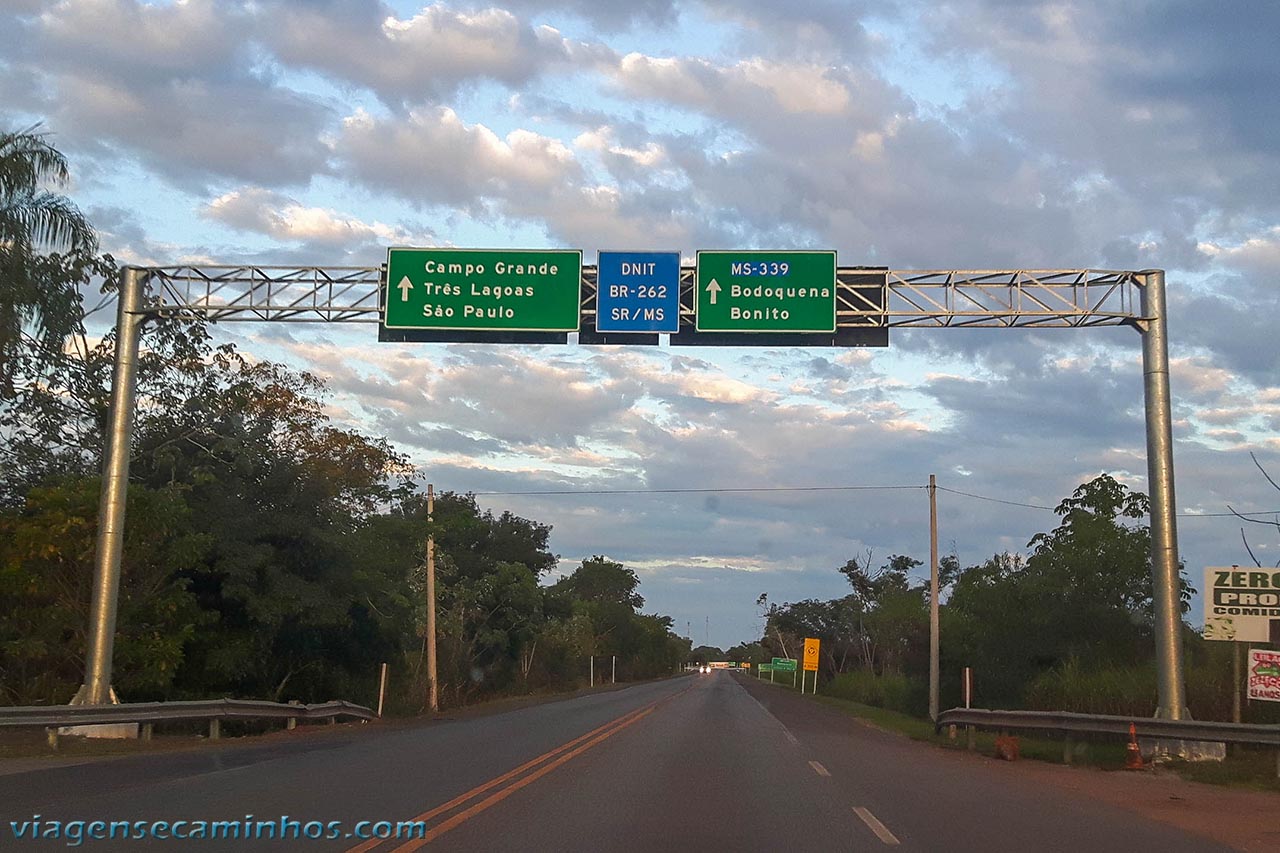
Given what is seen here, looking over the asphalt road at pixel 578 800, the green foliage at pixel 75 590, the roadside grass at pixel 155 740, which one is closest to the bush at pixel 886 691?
the roadside grass at pixel 155 740

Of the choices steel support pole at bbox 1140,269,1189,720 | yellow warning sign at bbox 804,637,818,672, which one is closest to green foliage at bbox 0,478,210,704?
steel support pole at bbox 1140,269,1189,720

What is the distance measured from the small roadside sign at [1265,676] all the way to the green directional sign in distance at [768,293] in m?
9.20

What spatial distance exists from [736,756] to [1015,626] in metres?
23.6

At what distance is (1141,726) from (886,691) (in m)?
38.9

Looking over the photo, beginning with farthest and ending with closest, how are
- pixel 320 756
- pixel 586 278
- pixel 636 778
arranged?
pixel 586 278 < pixel 320 756 < pixel 636 778

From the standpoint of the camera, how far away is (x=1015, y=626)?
40469mm

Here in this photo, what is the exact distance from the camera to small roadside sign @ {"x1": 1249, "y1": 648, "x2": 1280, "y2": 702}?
18188 millimetres

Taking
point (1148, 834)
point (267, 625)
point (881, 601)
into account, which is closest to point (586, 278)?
point (267, 625)

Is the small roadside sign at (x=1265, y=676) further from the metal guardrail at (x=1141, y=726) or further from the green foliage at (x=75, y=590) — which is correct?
the green foliage at (x=75, y=590)

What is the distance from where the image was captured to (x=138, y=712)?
20.2 metres

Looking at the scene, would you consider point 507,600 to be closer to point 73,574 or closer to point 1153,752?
point 73,574

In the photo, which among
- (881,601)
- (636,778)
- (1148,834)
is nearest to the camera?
(1148,834)

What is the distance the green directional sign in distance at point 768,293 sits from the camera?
22891mm

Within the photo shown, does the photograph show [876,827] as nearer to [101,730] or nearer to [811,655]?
[101,730]
